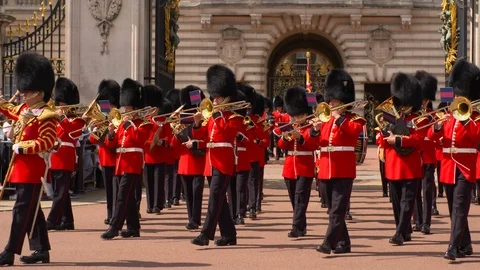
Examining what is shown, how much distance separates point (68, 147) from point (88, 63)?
4.87 m

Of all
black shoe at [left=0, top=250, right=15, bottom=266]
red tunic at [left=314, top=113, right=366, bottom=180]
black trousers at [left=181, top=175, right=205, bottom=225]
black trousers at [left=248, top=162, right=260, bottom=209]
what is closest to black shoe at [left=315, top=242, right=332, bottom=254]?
red tunic at [left=314, top=113, right=366, bottom=180]

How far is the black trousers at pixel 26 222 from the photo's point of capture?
26.3 feet

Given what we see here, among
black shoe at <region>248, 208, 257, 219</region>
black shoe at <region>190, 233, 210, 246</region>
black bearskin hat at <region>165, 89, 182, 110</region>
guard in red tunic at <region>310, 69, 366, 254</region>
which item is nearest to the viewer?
guard in red tunic at <region>310, 69, 366, 254</region>

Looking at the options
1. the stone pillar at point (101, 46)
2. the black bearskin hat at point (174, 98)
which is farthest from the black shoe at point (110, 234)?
the stone pillar at point (101, 46)

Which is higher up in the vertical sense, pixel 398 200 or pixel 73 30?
pixel 73 30

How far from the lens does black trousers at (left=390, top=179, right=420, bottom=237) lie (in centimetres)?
946

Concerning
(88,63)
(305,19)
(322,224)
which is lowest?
(322,224)

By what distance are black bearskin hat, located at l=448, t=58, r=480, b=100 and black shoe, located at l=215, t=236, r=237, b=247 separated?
2.30m

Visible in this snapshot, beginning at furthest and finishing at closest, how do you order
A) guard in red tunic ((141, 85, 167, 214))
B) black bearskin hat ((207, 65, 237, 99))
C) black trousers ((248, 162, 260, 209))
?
guard in red tunic ((141, 85, 167, 214))
black trousers ((248, 162, 260, 209))
black bearskin hat ((207, 65, 237, 99))

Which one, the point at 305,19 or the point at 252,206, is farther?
the point at 305,19

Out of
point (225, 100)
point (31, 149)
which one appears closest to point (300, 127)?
point (225, 100)

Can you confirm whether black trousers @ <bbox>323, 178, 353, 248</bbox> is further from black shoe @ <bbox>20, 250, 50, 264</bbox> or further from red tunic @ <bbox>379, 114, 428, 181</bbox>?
black shoe @ <bbox>20, 250, 50, 264</bbox>

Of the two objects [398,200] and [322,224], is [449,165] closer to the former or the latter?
[398,200]

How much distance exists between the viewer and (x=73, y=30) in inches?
609
